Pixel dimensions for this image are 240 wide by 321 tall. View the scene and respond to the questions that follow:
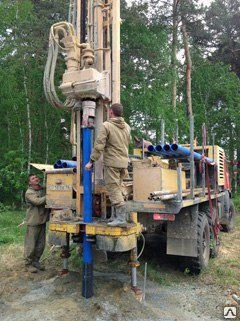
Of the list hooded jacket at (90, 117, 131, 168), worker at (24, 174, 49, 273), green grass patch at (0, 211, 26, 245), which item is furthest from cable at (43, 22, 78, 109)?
green grass patch at (0, 211, 26, 245)

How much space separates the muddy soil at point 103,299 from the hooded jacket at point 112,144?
181 cm

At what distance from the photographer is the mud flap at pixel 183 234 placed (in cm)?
614

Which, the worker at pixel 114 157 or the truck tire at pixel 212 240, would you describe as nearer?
the worker at pixel 114 157

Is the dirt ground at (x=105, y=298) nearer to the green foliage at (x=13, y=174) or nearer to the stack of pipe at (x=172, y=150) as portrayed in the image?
the stack of pipe at (x=172, y=150)

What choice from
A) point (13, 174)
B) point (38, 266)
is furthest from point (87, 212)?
point (13, 174)

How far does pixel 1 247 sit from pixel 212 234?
178 inches

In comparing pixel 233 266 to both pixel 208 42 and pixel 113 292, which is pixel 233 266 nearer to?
pixel 113 292

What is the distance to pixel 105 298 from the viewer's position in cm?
507

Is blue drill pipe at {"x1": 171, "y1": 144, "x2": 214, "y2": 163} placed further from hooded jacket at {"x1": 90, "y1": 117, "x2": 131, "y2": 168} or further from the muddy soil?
the muddy soil

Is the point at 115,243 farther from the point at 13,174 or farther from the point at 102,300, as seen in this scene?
the point at 13,174

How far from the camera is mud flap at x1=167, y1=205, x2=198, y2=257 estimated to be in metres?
6.14

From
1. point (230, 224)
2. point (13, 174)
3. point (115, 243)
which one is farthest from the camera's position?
point (13, 174)

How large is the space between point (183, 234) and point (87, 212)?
190cm

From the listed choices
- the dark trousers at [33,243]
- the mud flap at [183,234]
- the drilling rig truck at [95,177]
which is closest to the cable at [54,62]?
the drilling rig truck at [95,177]
